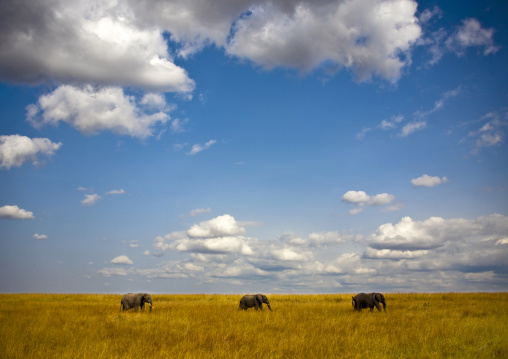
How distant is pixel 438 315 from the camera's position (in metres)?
18.4

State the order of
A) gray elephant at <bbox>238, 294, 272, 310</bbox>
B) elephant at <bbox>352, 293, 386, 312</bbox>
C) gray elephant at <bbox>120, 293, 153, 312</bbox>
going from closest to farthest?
elephant at <bbox>352, 293, 386, 312</bbox>
gray elephant at <bbox>238, 294, 272, 310</bbox>
gray elephant at <bbox>120, 293, 153, 312</bbox>

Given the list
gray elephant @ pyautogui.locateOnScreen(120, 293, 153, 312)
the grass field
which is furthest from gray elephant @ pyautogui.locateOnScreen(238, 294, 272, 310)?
the grass field

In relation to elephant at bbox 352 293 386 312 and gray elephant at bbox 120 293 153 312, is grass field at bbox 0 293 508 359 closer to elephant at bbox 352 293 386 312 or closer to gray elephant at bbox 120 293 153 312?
elephant at bbox 352 293 386 312

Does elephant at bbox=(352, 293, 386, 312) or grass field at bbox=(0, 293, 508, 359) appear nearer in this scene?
grass field at bbox=(0, 293, 508, 359)

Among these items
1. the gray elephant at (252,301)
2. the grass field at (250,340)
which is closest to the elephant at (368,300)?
the gray elephant at (252,301)

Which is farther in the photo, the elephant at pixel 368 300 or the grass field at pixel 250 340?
the elephant at pixel 368 300

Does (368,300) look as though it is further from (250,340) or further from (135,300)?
(135,300)

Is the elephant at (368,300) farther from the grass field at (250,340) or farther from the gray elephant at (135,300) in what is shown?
the gray elephant at (135,300)

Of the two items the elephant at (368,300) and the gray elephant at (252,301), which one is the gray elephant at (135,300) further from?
the elephant at (368,300)

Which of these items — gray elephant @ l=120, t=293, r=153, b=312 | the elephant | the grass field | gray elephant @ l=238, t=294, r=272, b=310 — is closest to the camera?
the grass field

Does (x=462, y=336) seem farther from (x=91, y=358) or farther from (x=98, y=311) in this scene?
(x=98, y=311)

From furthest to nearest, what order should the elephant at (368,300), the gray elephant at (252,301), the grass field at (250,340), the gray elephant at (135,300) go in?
the gray elephant at (135,300), the gray elephant at (252,301), the elephant at (368,300), the grass field at (250,340)

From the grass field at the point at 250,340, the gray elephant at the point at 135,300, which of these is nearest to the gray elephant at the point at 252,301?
the gray elephant at the point at 135,300

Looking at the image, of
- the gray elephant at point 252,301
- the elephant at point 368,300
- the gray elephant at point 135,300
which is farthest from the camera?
the gray elephant at point 135,300
